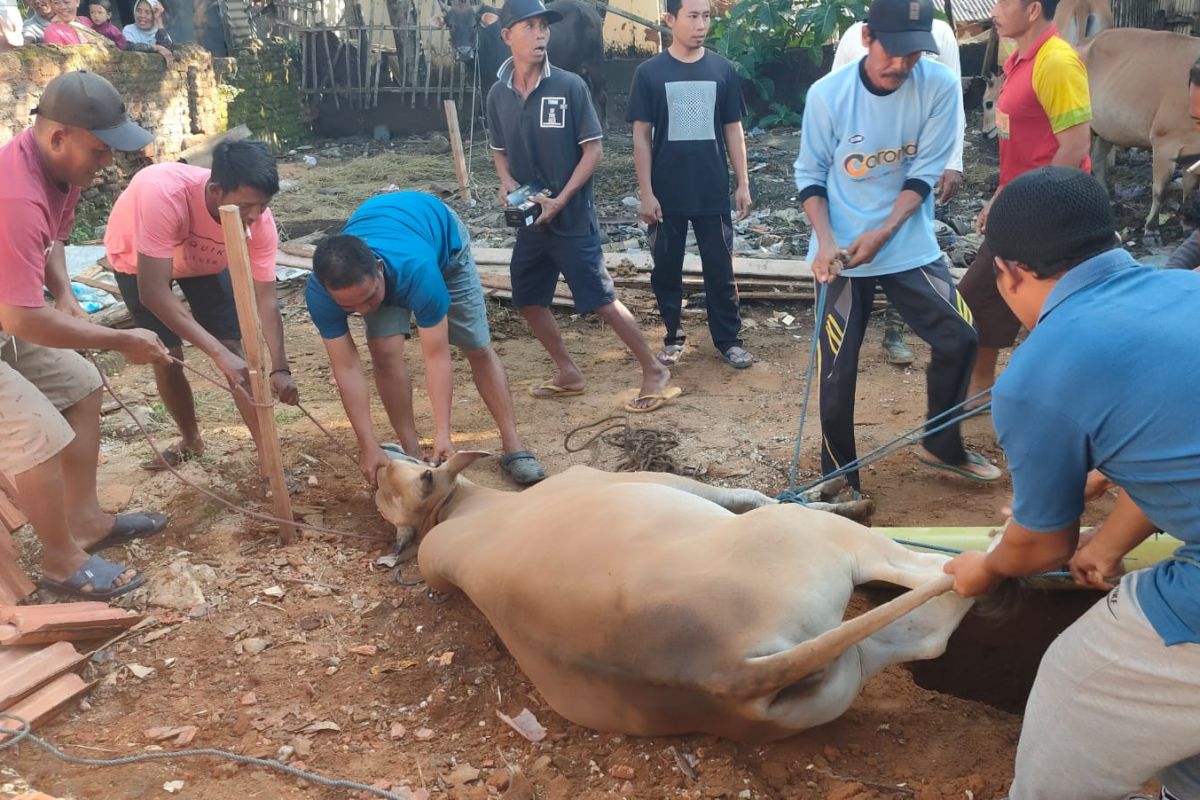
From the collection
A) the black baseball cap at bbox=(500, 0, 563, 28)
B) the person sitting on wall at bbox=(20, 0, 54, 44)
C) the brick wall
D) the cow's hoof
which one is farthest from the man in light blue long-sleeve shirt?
the person sitting on wall at bbox=(20, 0, 54, 44)

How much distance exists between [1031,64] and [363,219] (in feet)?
10.7

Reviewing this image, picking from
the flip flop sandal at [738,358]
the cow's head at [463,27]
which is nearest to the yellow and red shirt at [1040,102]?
the flip flop sandal at [738,358]

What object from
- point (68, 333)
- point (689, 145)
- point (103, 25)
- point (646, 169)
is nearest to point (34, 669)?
point (68, 333)

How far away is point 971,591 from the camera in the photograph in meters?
2.53

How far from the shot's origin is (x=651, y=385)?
20.2ft

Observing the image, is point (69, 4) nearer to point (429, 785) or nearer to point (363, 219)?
point (363, 219)

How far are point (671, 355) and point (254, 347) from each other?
3258 millimetres

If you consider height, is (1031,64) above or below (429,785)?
above

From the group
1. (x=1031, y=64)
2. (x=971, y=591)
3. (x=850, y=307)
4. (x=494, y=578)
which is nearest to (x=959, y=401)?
(x=850, y=307)

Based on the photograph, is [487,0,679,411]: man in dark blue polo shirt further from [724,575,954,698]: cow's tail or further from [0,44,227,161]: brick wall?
[0,44,227,161]: brick wall

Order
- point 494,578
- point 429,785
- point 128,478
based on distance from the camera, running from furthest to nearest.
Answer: point 128,478 < point 494,578 < point 429,785

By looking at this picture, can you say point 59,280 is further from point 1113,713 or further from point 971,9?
point 971,9

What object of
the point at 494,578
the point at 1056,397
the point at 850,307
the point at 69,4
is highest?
the point at 69,4

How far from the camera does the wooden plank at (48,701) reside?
3373 mm
